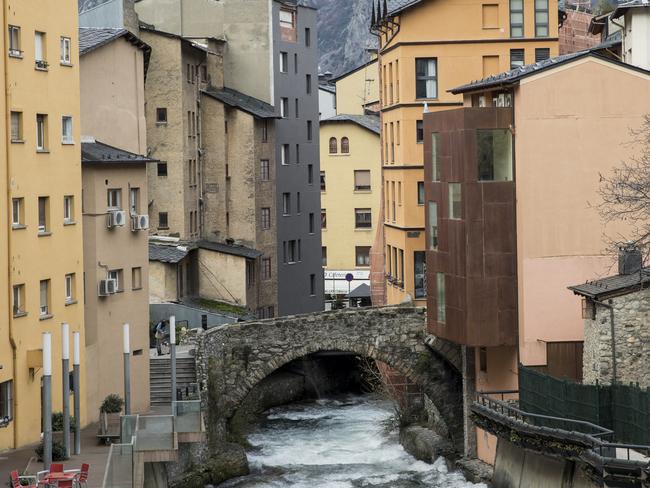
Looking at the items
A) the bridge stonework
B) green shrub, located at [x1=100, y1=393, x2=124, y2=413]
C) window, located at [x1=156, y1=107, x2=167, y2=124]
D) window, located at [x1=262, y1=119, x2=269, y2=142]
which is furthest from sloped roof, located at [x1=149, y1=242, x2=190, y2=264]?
green shrub, located at [x1=100, y1=393, x2=124, y2=413]

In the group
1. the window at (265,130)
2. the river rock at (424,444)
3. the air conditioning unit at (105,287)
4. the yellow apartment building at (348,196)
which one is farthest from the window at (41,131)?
the yellow apartment building at (348,196)

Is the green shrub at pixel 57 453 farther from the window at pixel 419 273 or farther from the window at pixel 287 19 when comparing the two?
the window at pixel 287 19

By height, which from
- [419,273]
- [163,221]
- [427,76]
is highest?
[427,76]

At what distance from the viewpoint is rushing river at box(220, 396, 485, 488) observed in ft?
174

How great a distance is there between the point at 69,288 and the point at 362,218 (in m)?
55.6

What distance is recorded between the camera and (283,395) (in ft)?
239

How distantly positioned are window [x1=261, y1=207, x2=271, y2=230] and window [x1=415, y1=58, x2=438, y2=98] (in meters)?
20.9

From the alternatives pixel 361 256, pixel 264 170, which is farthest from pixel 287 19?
pixel 361 256

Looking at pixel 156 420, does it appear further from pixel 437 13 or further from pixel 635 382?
pixel 437 13

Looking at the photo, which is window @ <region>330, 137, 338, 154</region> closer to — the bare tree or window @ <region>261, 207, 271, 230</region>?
window @ <region>261, 207, 271, 230</region>

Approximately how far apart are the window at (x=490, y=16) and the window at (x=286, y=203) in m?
25.3

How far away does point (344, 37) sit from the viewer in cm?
19100

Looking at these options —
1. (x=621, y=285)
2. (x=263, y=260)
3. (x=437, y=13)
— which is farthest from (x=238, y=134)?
(x=621, y=285)

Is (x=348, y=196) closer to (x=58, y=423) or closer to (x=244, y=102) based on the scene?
(x=244, y=102)
